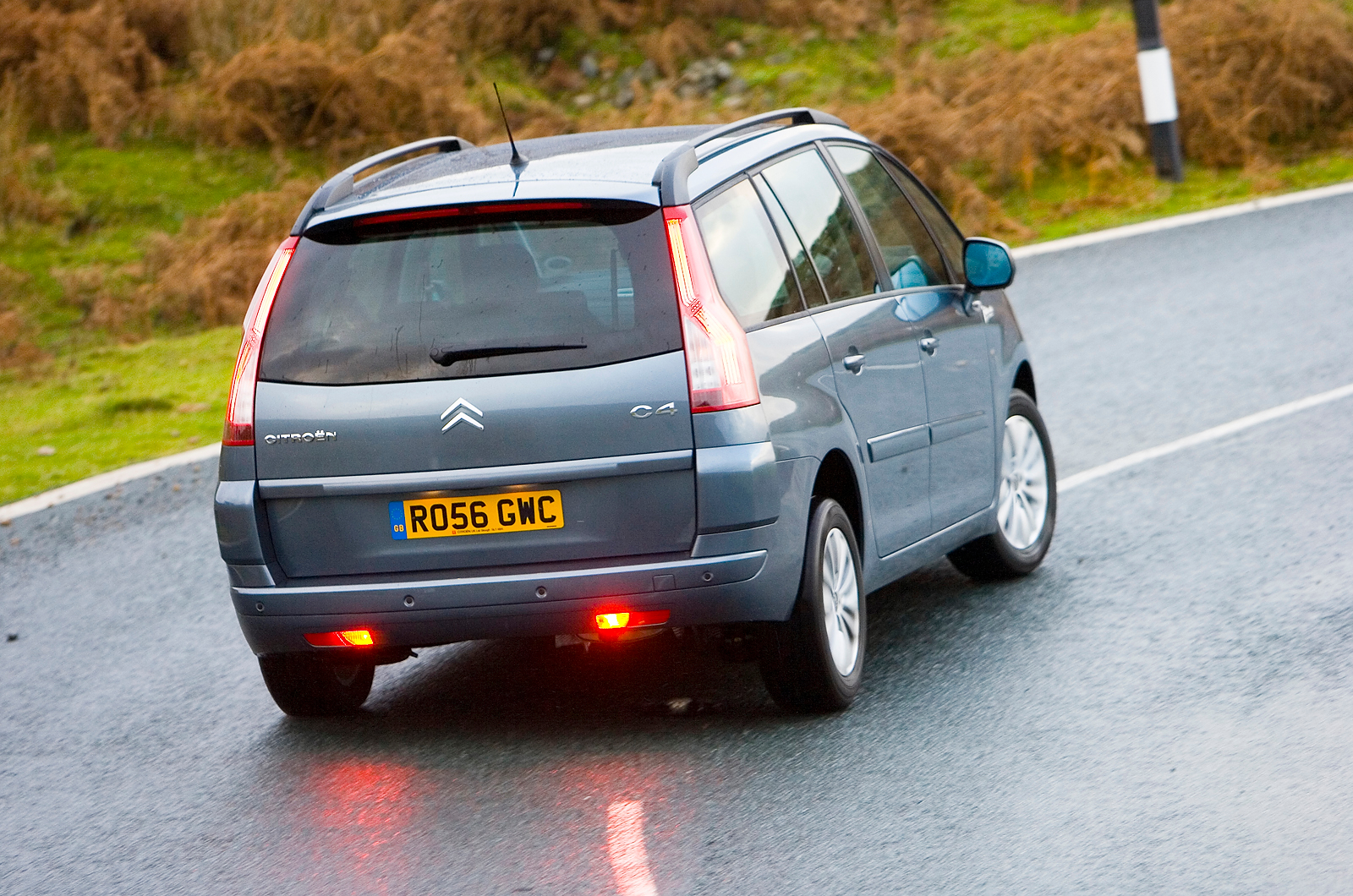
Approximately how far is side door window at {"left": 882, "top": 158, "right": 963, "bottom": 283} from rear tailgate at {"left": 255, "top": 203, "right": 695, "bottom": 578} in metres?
2.11

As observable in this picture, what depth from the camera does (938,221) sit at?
802cm

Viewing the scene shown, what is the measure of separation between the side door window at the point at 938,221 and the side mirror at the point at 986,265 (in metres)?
0.09

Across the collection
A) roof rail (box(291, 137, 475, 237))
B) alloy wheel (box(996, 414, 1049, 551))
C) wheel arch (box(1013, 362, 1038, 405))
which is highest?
roof rail (box(291, 137, 475, 237))

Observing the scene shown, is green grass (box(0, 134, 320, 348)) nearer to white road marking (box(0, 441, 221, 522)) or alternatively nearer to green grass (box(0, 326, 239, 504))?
green grass (box(0, 326, 239, 504))

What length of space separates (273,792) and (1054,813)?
232cm

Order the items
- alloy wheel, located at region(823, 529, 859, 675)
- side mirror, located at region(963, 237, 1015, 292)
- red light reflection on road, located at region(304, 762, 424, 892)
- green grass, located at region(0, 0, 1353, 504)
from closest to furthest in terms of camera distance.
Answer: red light reflection on road, located at region(304, 762, 424, 892) < alloy wheel, located at region(823, 529, 859, 675) < side mirror, located at region(963, 237, 1015, 292) < green grass, located at region(0, 0, 1353, 504)

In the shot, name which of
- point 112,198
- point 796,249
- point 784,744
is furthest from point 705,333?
point 112,198

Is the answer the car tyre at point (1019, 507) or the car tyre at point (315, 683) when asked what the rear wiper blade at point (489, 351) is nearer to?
the car tyre at point (315, 683)

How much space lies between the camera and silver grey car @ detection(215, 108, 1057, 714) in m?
5.55

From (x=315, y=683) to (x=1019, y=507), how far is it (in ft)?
10.0

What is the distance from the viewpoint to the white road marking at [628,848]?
15.2ft

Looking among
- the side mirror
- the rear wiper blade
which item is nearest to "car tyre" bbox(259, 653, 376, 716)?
the rear wiper blade

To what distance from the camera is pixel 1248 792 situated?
16.4 ft

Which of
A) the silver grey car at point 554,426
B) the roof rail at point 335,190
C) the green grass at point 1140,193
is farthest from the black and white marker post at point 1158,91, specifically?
the silver grey car at point 554,426
